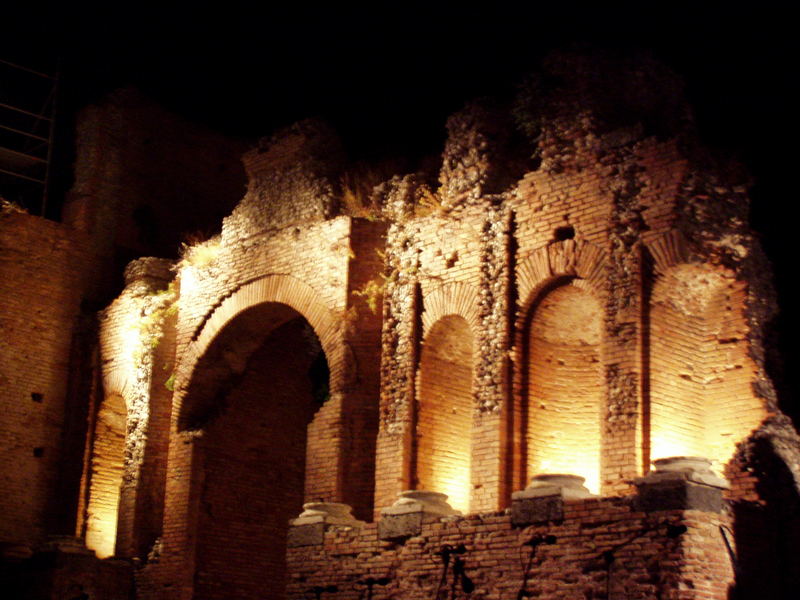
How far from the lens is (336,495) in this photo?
1540cm

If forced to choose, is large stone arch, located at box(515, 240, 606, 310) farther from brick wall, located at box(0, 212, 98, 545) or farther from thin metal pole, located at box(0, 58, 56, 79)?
thin metal pole, located at box(0, 58, 56, 79)

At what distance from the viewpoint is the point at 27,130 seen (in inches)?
970

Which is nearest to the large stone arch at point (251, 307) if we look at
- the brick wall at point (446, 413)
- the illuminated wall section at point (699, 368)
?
the brick wall at point (446, 413)

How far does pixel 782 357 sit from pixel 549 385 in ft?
8.50

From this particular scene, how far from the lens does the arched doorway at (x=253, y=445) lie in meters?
17.6

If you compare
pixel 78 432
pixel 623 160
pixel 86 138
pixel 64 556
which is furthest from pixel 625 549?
pixel 86 138

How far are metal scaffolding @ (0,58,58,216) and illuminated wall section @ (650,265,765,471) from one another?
46.9 ft

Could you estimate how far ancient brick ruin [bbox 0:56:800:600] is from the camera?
39.0 feet

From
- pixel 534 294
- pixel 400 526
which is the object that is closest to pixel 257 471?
pixel 400 526

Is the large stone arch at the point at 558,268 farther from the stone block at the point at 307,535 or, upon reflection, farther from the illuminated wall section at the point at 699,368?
the stone block at the point at 307,535

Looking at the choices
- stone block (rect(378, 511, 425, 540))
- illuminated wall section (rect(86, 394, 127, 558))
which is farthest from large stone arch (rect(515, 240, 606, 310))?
illuminated wall section (rect(86, 394, 127, 558))

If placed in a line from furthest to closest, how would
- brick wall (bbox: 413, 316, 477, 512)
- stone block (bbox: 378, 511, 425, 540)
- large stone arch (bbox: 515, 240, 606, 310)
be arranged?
brick wall (bbox: 413, 316, 477, 512)
large stone arch (bbox: 515, 240, 606, 310)
stone block (bbox: 378, 511, 425, 540)

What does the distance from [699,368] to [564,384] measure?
1664mm

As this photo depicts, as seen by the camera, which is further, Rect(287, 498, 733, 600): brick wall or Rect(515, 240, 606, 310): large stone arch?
Rect(515, 240, 606, 310): large stone arch
